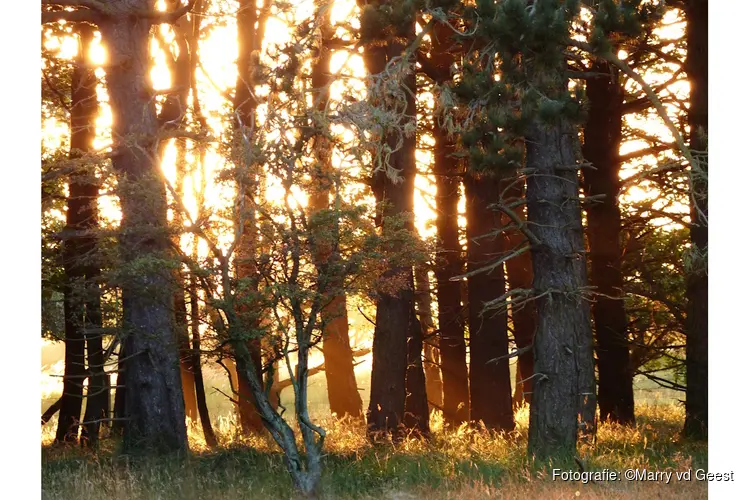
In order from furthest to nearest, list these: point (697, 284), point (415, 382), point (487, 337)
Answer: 1. point (415, 382)
2. point (487, 337)
3. point (697, 284)

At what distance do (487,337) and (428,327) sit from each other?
6.16 m

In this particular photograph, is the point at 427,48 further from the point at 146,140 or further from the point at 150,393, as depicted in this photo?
the point at 150,393

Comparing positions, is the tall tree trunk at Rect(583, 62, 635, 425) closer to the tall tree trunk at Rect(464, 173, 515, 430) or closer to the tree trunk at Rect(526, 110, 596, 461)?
the tall tree trunk at Rect(464, 173, 515, 430)

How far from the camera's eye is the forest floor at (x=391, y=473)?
9391 millimetres

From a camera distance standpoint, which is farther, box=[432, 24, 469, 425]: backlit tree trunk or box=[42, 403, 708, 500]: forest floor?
box=[432, 24, 469, 425]: backlit tree trunk

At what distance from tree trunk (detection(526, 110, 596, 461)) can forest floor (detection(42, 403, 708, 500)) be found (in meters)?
0.51

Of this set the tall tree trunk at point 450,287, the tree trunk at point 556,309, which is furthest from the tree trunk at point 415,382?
the tree trunk at point 556,309

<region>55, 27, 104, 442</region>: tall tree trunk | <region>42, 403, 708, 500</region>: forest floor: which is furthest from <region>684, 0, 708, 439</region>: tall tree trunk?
<region>55, 27, 104, 442</region>: tall tree trunk

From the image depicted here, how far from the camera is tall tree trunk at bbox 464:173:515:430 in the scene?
16359 mm

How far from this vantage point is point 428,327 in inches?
889

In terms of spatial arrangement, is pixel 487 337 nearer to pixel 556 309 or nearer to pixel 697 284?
pixel 697 284

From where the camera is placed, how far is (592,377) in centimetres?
1176
